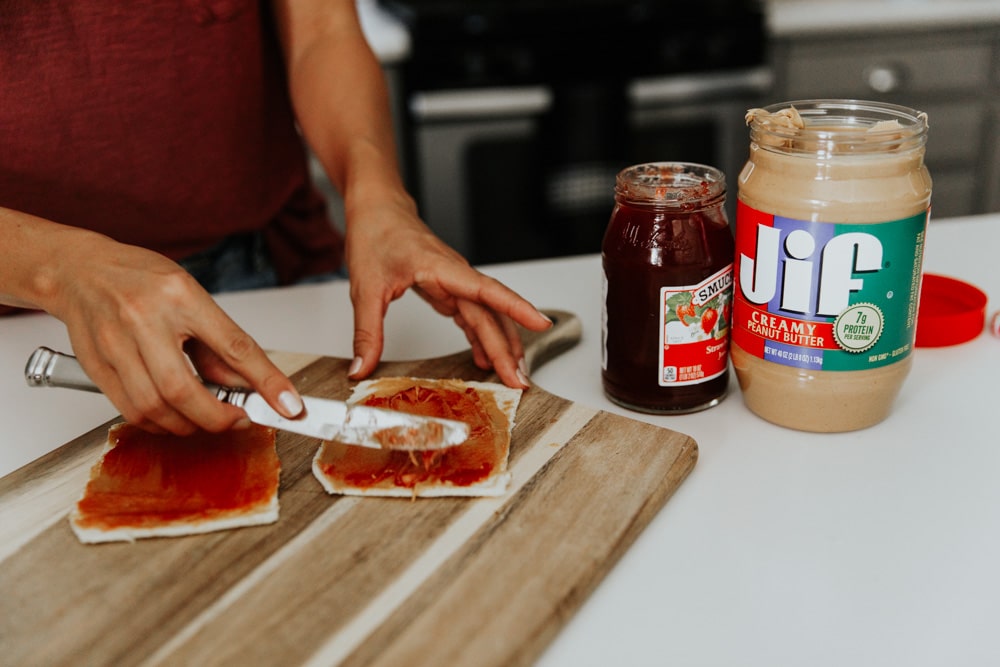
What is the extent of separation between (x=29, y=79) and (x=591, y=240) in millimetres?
1685

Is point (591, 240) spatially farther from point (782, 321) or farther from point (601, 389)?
point (782, 321)

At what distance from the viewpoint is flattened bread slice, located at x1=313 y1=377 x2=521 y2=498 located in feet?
2.72

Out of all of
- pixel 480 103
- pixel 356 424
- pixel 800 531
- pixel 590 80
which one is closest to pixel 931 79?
pixel 590 80

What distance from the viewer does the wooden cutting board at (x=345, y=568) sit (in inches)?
26.3

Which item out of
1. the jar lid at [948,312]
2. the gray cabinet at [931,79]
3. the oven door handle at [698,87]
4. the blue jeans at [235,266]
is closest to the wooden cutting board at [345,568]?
the jar lid at [948,312]

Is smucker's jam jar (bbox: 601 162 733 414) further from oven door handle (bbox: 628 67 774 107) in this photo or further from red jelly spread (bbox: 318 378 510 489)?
oven door handle (bbox: 628 67 774 107)

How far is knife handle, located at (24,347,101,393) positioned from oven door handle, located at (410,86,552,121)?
1.68m

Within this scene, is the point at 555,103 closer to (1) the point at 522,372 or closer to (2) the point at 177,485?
(1) the point at 522,372

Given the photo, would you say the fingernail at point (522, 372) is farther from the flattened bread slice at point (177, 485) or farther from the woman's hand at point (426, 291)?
the flattened bread slice at point (177, 485)

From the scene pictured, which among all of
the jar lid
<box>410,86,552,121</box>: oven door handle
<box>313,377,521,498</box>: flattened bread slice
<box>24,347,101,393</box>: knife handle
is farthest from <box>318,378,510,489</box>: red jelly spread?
<box>410,86,552,121</box>: oven door handle

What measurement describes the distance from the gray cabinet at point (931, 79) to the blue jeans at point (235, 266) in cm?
180

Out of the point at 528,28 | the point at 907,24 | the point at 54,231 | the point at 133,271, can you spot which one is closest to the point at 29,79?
the point at 54,231

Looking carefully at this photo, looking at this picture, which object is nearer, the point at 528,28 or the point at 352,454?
the point at 352,454

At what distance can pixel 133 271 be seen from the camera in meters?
0.84
